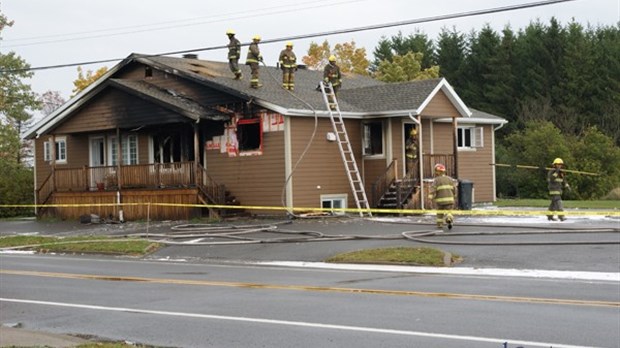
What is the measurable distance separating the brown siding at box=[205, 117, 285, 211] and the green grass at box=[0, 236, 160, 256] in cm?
612

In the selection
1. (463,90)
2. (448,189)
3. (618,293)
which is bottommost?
(618,293)

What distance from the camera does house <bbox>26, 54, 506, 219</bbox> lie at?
93.8 ft

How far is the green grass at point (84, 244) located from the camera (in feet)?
71.1

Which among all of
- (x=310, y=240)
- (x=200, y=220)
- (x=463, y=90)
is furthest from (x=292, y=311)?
(x=463, y=90)

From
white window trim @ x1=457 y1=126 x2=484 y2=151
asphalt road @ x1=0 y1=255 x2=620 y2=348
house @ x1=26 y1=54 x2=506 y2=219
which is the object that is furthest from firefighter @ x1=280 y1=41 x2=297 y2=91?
asphalt road @ x1=0 y1=255 x2=620 y2=348

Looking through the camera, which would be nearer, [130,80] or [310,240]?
[310,240]

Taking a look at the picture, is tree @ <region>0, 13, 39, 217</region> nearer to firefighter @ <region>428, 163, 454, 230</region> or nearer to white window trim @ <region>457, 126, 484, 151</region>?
white window trim @ <region>457, 126, 484, 151</region>

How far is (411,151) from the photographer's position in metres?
30.1

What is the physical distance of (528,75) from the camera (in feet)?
229

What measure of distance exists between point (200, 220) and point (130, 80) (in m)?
7.84

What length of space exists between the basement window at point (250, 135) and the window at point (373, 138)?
13.6 feet

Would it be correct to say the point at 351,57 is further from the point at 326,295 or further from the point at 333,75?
the point at 326,295

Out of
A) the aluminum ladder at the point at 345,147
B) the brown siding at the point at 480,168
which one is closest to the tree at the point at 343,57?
the brown siding at the point at 480,168

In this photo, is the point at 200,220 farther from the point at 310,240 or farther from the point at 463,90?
the point at 463,90
